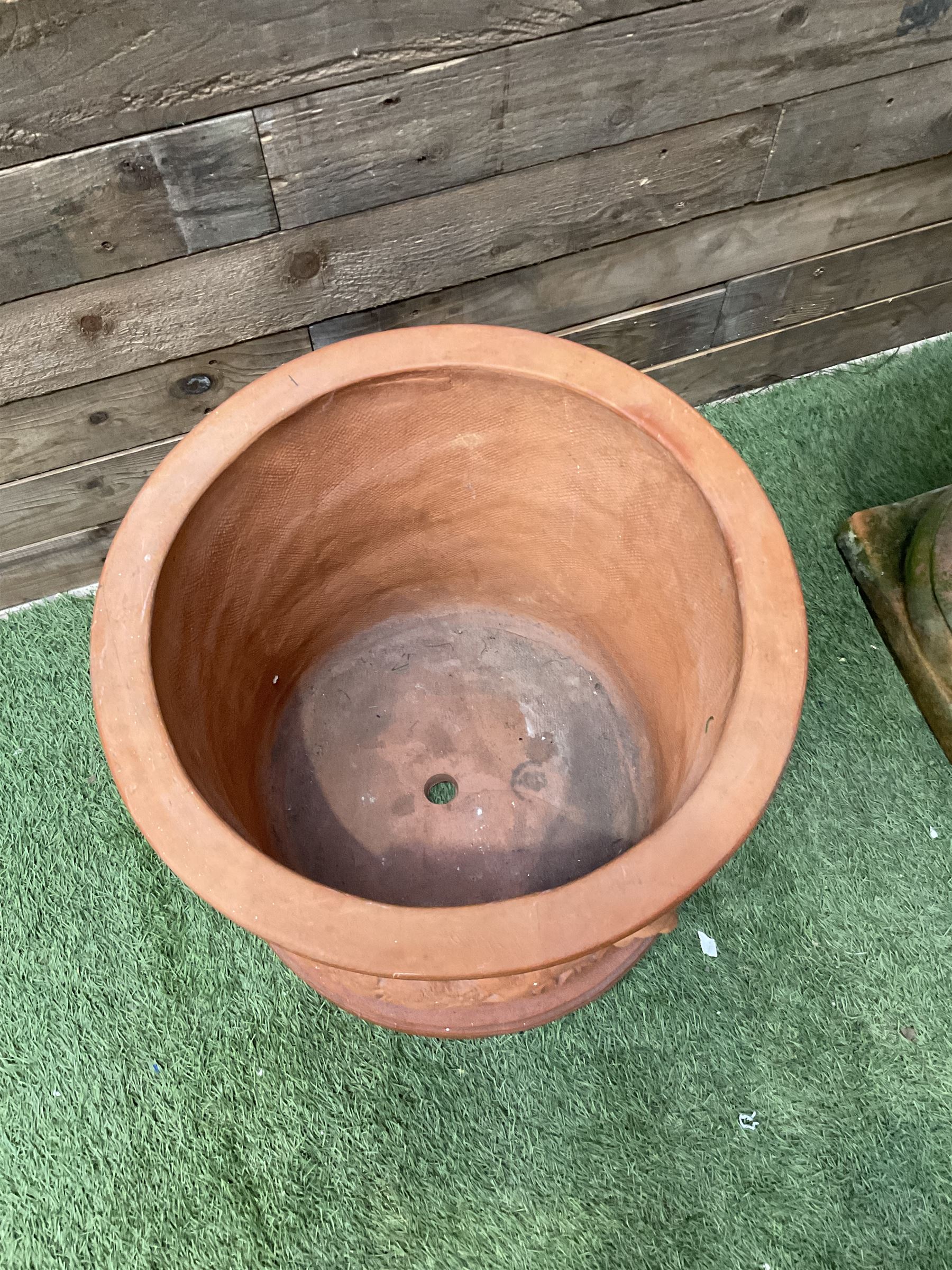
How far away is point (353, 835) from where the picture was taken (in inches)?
46.2

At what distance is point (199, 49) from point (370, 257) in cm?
34

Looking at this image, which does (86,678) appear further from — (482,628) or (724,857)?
(724,857)

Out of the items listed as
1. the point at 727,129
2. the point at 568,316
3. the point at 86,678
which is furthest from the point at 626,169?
the point at 86,678

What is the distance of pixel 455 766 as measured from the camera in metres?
1.23

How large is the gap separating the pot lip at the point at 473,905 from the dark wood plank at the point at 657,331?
0.58 meters

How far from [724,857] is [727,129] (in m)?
1.02

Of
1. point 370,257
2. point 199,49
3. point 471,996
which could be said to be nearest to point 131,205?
point 199,49

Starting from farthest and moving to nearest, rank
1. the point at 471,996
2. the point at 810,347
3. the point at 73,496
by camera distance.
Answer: the point at 810,347, the point at 73,496, the point at 471,996

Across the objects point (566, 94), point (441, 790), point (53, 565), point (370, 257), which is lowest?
point (441, 790)

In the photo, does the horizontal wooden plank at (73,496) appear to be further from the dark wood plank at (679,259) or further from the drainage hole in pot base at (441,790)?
the drainage hole in pot base at (441,790)

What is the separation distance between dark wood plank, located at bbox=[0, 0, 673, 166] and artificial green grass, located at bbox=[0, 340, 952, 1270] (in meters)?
0.91

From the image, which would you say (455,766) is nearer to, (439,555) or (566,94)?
(439,555)

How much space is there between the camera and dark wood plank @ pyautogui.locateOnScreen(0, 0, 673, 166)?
2.91 feet

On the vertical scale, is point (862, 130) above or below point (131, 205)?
below
